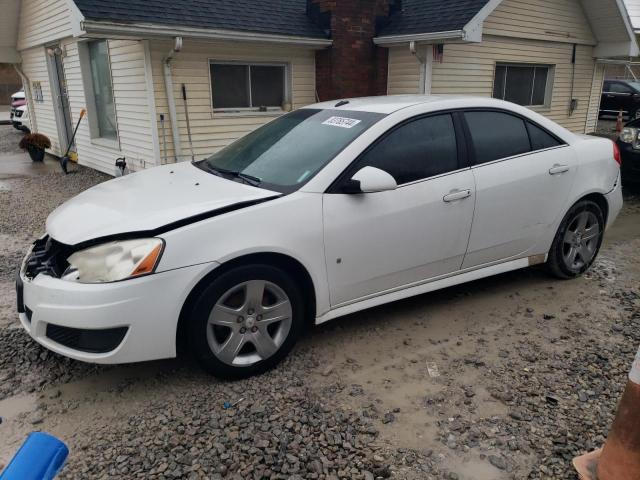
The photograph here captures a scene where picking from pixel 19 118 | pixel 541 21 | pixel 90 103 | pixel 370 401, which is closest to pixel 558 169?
pixel 370 401

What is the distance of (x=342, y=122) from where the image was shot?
147 inches

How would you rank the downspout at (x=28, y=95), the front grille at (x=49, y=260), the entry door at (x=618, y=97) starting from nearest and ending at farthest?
the front grille at (x=49, y=260) < the downspout at (x=28, y=95) < the entry door at (x=618, y=97)

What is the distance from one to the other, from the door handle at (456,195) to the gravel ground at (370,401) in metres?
0.95

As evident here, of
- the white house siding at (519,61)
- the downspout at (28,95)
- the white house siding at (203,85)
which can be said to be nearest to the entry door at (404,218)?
the white house siding at (203,85)

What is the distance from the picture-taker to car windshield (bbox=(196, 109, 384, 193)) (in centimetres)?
343

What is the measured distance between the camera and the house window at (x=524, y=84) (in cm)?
1112

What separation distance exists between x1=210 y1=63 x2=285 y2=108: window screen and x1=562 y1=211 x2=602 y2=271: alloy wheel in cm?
648

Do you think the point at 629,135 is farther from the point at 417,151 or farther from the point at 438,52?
the point at 417,151

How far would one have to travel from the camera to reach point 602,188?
15.1 feet

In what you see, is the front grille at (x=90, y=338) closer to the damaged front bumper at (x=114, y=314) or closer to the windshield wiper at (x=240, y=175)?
the damaged front bumper at (x=114, y=314)

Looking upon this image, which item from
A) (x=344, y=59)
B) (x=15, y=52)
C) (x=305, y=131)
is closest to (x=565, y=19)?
(x=344, y=59)

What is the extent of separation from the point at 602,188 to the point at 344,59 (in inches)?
242

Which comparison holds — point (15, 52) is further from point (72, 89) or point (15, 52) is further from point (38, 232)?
point (38, 232)

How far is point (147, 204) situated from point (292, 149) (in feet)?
3.53
